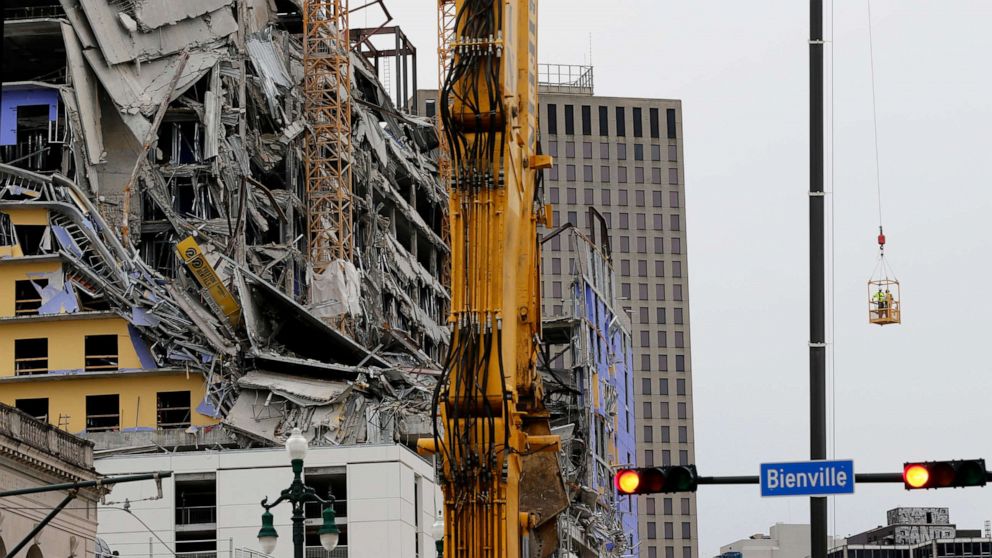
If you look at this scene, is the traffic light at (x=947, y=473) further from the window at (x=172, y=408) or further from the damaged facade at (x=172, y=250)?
the window at (x=172, y=408)

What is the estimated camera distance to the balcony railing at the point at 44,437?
4569 centimetres

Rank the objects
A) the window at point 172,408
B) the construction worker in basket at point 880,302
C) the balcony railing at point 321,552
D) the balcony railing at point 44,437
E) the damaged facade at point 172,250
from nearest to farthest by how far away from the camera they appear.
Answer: the balcony railing at point 44,437 < the construction worker in basket at point 880,302 < the balcony railing at point 321,552 < the damaged facade at point 172,250 < the window at point 172,408

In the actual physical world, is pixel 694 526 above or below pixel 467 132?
below

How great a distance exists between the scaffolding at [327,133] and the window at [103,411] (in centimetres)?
1385

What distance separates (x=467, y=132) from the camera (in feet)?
107

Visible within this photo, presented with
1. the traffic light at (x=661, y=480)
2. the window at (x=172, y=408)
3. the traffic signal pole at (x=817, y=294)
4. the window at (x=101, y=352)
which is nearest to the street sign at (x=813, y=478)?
the traffic signal pole at (x=817, y=294)

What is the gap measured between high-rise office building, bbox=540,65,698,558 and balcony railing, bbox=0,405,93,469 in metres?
142

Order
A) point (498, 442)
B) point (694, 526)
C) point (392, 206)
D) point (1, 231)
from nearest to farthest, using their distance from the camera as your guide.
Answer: point (498, 442), point (1, 231), point (392, 206), point (694, 526)

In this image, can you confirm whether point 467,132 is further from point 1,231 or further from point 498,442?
point 1,231

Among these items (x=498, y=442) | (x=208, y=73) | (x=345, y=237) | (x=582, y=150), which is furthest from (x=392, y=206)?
(x=498, y=442)

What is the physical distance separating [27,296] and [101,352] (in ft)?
14.9

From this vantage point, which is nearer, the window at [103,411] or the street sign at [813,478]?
the street sign at [813,478]

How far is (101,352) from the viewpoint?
9125 centimetres

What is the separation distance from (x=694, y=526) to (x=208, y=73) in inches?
4268
